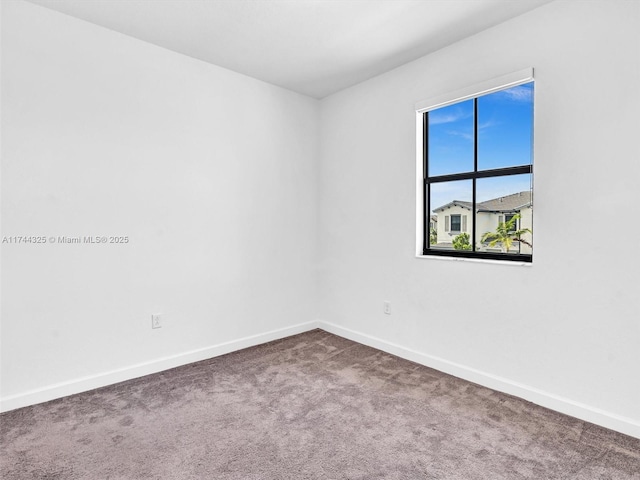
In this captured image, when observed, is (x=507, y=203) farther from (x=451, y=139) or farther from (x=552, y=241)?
(x=451, y=139)

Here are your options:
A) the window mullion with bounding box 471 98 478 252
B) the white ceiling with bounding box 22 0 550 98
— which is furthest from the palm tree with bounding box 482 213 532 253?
the white ceiling with bounding box 22 0 550 98

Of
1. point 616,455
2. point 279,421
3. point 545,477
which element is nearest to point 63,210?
point 279,421

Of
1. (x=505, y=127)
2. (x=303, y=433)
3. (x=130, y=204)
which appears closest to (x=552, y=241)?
(x=505, y=127)

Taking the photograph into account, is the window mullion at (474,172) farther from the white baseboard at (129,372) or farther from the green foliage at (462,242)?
the white baseboard at (129,372)

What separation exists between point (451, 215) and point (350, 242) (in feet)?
3.57

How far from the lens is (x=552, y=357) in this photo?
7.80 ft

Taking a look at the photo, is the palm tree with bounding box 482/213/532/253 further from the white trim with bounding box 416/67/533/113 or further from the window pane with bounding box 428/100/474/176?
the white trim with bounding box 416/67/533/113

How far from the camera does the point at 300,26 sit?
2625 mm

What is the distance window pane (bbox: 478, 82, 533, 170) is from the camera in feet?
8.73

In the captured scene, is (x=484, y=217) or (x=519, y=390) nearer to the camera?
(x=519, y=390)

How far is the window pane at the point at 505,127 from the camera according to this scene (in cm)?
266

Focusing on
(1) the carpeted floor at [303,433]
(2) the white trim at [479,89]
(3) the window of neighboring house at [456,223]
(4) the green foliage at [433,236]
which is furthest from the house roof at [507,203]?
(1) the carpeted floor at [303,433]

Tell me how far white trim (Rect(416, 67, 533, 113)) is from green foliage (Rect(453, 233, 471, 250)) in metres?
1.09

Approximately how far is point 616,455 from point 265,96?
3776 mm
